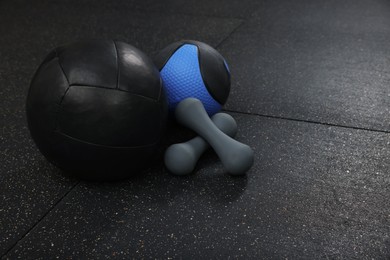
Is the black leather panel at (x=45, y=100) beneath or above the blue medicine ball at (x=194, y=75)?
above

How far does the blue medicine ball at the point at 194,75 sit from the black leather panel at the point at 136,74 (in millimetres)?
129

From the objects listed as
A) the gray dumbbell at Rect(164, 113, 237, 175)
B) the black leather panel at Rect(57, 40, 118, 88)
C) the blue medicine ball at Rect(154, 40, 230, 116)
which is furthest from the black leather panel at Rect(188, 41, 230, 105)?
the black leather panel at Rect(57, 40, 118, 88)

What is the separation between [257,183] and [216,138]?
0.55ft

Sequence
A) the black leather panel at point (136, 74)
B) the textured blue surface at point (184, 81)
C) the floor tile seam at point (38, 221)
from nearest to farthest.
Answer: the floor tile seam at point (38, 221) < the black leather panel at point (136, 74) < the textured blue surface at point (184, 81)

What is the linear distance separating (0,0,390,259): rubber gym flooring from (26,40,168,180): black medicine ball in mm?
116

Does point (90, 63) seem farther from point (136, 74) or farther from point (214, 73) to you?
point (214, 73)

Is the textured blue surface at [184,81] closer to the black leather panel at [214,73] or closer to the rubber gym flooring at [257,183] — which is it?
the black leather panel at [214,73]

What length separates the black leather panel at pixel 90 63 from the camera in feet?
4.01

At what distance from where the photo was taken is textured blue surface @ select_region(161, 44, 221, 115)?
1457 millimetres

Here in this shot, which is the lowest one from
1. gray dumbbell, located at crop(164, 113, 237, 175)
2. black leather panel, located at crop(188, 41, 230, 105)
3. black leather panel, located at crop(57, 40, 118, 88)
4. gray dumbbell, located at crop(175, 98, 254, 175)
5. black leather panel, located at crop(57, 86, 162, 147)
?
gray dumbbell, located at crop(164, 113, 237, 175)

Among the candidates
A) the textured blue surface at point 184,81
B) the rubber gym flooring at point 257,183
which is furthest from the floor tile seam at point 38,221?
the textured blue surface at point 184,81

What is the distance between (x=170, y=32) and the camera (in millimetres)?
2557

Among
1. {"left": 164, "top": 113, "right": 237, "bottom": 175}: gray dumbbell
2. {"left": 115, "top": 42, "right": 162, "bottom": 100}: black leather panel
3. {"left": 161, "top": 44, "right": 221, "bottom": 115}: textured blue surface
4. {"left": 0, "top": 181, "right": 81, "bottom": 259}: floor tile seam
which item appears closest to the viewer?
{"left": 0, "top": 181, "right": 81, "bottom": 259}: floor tile seam

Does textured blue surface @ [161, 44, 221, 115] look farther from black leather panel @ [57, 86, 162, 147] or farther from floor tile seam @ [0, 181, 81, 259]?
floor tile seam @ [0, 181, 81, 259]
